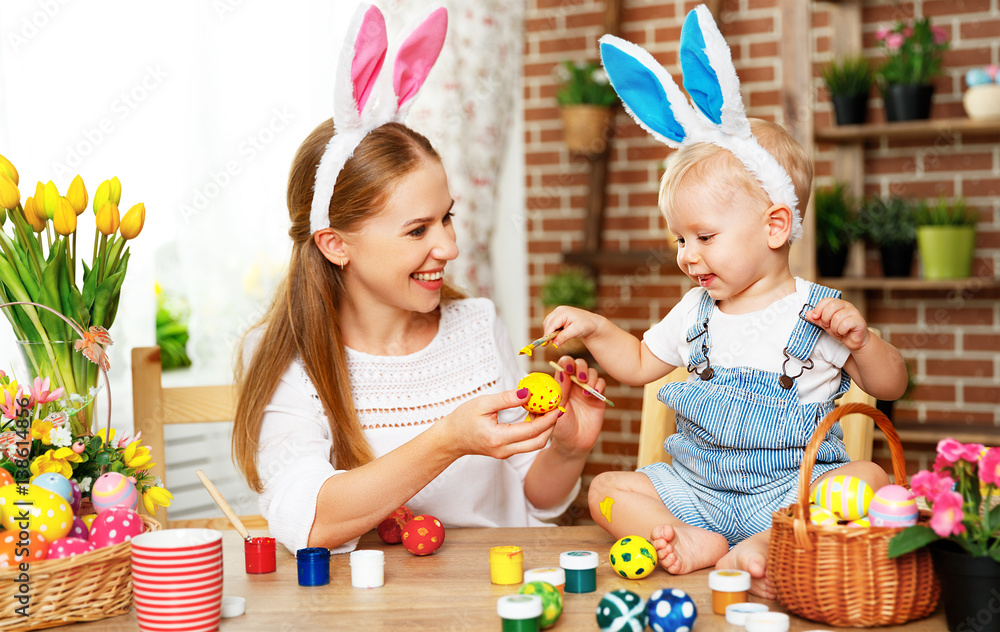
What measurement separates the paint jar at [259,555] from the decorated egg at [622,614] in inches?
19.1

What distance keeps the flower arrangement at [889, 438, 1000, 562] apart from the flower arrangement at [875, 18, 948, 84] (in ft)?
7.77

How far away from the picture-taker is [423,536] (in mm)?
1280

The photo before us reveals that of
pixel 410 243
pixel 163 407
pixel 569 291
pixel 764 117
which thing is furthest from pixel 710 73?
pixel 569 291

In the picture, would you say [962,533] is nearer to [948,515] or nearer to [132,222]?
[948,515]

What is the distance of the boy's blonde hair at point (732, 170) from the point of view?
1345mm

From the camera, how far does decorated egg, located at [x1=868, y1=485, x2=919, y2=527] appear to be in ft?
3.14

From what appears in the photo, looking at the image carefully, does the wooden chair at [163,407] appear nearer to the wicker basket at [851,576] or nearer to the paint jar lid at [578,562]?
the paint jar lid at [578,562]

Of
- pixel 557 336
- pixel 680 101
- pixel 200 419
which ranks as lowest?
pixel 200 419

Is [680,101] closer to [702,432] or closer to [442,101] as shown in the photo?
[702,432]

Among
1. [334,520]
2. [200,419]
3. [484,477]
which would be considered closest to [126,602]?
[334,520]

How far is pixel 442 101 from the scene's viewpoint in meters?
3.26

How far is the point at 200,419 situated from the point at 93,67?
1.05 m

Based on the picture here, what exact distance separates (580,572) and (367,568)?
26 centimetres

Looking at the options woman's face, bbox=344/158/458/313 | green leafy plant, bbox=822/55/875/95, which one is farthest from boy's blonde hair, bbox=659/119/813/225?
green leafy plant, bbox=822/55/875/95
